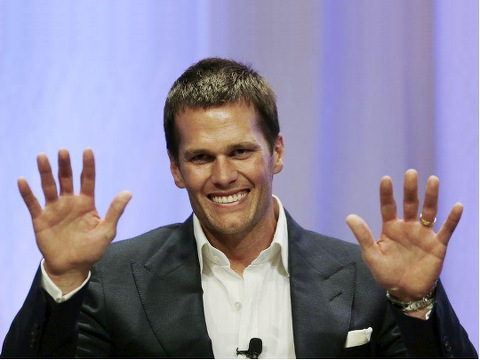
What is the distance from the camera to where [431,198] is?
1.66 meters

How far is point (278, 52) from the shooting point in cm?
266

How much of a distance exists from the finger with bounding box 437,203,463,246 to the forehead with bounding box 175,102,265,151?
1.72 feet

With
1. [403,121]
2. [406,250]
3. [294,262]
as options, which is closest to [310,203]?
[403,121]

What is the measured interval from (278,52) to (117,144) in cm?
56

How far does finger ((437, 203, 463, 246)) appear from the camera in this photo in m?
1.66

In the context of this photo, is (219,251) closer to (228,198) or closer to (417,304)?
(228,198)

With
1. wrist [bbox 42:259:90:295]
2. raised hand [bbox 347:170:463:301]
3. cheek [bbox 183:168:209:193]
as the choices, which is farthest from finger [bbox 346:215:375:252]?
wrist [bbox 42:259:90:295]

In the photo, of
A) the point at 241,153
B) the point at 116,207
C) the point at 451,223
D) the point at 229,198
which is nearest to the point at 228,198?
the point at 229,198

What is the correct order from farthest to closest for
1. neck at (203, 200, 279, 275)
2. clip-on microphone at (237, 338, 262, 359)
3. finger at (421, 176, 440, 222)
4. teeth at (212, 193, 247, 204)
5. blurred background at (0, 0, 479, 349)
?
1. blurred background at (0, 0, 479, 349)
2. neck at (203, 200, 279, 275)
3. teeth at (212, 193, 247, 204)
4. clip-on microphone at (237, 338, 262, 359)
5. finger at (421, 176, 440, 222)

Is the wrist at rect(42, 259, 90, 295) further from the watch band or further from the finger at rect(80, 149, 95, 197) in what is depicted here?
the watch band

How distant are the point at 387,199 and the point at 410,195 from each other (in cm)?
5

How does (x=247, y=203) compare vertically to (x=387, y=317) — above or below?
above

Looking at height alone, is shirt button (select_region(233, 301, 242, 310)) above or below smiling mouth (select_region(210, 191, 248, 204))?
below

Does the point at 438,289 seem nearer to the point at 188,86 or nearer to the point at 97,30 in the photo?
the point at 188,86
